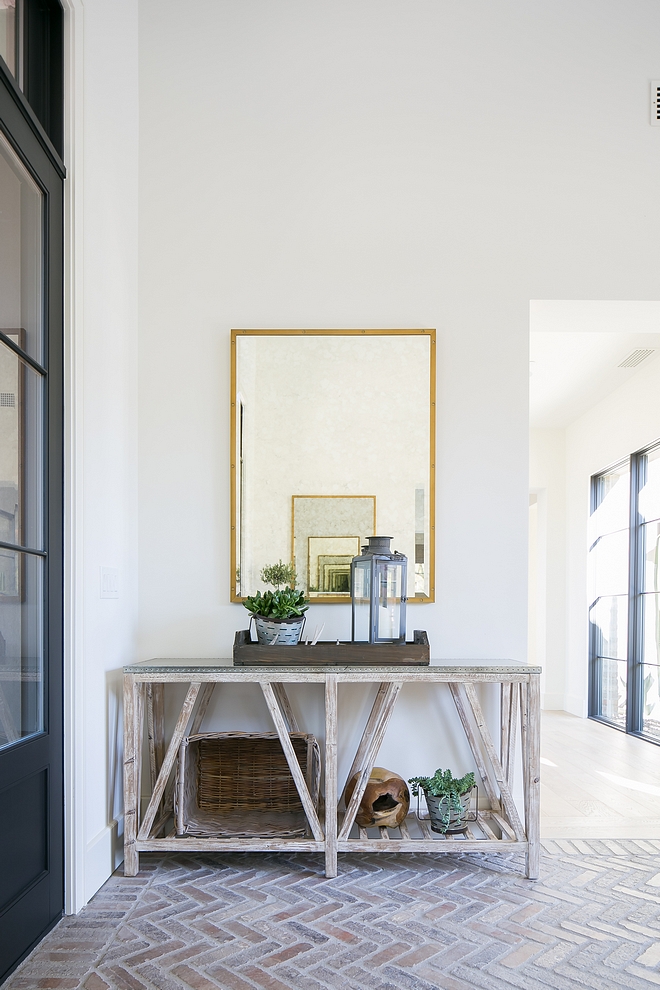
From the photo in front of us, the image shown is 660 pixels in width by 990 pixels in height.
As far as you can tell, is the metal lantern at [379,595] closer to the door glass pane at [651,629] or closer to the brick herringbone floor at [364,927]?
the brick herringbone floor at [364,927]

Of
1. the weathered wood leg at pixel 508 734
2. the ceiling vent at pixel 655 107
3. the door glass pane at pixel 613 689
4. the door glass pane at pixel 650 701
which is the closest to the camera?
the weathered wood leg at pixel 508 734

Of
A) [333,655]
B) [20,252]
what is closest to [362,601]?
[333,655]

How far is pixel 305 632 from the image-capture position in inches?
129

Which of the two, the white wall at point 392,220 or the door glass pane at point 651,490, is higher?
the white wall at point 392,220

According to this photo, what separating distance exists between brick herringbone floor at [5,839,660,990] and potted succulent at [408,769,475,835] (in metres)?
0.13

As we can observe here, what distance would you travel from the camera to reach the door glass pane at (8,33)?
2.15 metres

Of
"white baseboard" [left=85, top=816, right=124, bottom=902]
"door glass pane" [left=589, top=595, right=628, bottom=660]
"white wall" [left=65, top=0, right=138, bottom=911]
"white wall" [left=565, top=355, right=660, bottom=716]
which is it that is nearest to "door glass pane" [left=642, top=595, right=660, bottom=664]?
"door glass pane" [left=589, top=595, right=628, bottom=660]

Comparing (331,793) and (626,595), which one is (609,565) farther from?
(331,793)

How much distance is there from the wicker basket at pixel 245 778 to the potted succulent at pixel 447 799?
417mm

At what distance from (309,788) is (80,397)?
1.60 meters

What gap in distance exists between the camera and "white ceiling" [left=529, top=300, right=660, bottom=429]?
3.46 m

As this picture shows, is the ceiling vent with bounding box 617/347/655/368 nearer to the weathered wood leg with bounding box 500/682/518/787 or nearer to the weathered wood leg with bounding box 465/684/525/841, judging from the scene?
the weathered wood leg with bounding box 500/682/518/787

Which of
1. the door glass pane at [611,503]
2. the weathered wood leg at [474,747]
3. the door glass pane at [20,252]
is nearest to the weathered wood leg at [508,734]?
the weathered wood leg at [474,747]

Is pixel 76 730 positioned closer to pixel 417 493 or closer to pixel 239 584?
pixel 239 584
